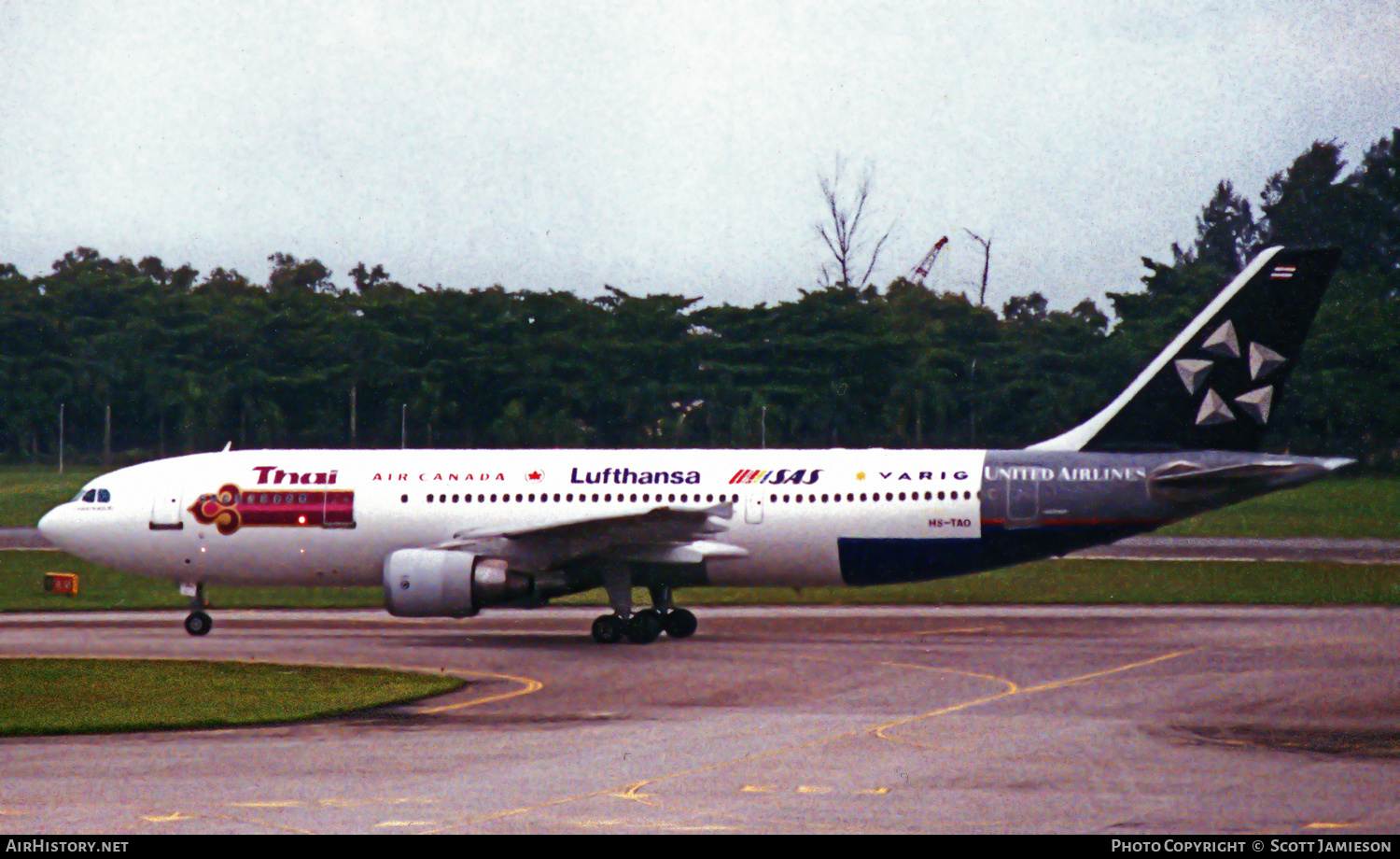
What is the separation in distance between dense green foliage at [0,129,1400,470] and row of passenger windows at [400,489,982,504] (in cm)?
3265

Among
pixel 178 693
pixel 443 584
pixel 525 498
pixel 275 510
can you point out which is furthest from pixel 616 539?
pixel 178 693

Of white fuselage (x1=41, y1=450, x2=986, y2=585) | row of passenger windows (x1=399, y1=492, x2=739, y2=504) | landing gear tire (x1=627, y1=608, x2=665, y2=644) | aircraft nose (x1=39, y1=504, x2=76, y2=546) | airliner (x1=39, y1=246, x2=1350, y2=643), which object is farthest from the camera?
aircraft nose (x1=39, y1=504, x2=76, y2=546)

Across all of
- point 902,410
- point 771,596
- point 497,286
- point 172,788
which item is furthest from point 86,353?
point 172,788

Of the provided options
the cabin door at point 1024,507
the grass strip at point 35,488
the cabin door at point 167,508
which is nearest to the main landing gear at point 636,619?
the cabin door at point 1024,507

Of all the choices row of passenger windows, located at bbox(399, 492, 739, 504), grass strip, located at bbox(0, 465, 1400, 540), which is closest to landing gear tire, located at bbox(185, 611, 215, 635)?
→ row of passenger windows, located at bbox(399, 492, 739, 504)

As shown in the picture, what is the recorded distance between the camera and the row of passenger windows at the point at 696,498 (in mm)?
34594

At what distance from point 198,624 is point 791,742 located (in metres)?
19.3

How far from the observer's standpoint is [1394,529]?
212 ft

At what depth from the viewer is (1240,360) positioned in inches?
1379

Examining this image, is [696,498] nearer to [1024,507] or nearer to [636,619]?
[636,619]

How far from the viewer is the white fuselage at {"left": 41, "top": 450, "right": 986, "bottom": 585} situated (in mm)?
34719

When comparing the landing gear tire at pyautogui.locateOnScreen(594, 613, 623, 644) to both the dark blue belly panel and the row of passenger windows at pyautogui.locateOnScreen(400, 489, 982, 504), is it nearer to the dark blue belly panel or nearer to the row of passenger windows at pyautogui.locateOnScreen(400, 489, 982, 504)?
the row of passenger windows at pyautogui.locateOnScreen(400, 489, 982, 504)

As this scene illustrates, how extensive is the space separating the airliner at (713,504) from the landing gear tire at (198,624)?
12 cm

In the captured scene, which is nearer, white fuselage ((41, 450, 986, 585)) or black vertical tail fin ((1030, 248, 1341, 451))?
white fuselage ((41, 450, 986, 585))
